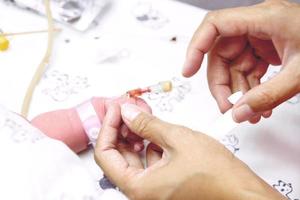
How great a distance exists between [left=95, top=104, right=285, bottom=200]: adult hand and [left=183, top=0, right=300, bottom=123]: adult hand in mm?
93

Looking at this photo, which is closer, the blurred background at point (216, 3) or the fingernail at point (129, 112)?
the fingernail at point (129, 112)

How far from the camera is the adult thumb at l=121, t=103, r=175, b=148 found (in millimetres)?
653

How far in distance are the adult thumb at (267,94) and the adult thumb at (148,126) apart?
0.11 m

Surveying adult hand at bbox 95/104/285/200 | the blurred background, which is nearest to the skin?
adult hand at bbox 95/104/285/200

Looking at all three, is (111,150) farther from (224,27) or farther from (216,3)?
(216,3)

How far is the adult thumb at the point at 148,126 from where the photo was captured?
2.14 feet

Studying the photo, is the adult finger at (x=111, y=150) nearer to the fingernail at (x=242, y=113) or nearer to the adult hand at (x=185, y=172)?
the adult hand at (x=185, y=172)

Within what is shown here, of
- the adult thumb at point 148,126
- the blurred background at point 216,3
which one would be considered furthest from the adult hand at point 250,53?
the blurred background at point 216,3

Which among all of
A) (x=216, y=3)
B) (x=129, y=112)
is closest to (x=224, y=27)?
(x=129, y=112)

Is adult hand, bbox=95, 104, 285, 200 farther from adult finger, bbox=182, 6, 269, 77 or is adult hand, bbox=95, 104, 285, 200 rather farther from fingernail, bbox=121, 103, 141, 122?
adult finger, bbox=182, 6, 269, 77

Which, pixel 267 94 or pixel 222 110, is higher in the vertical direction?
pixel 267 94

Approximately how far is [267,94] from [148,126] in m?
0.18

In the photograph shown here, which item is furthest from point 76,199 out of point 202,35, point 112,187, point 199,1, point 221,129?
point 199,1

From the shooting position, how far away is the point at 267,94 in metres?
0.67
